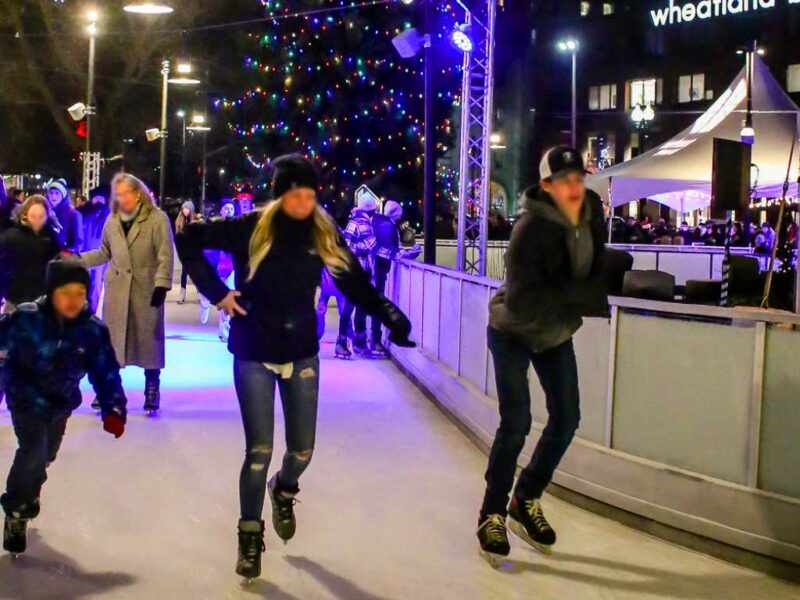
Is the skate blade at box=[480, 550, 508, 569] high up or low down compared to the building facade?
down

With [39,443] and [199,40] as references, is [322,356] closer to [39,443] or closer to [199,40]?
[39,443]

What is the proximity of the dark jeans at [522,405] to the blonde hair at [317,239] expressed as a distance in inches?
31.8

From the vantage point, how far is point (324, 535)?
5.38 m

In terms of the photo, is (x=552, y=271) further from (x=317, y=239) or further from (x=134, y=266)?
(x=134, y=266)

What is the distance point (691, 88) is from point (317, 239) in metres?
51.7

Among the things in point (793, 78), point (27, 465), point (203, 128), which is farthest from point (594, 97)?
point (27, 465)

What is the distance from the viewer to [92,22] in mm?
24156

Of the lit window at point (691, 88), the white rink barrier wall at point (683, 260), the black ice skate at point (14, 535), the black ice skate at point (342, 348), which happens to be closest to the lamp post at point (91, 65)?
the white rink barrier wall at point (683, 260)

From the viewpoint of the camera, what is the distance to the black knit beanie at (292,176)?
15.3ft

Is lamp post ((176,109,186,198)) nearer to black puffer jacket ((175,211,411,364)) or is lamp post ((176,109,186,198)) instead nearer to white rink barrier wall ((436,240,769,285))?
white rink barrier wall ((436,240,769,285))

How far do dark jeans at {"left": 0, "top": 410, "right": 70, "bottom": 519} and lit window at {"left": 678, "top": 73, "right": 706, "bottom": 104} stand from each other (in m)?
51.5

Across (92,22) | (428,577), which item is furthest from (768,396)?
(92,22)

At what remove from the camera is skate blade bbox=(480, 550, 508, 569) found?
491 cm

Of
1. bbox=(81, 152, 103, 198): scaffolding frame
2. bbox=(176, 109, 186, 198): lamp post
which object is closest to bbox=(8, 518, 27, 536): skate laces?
bbox=(81, 152, 103, 198): scaffolding frame
